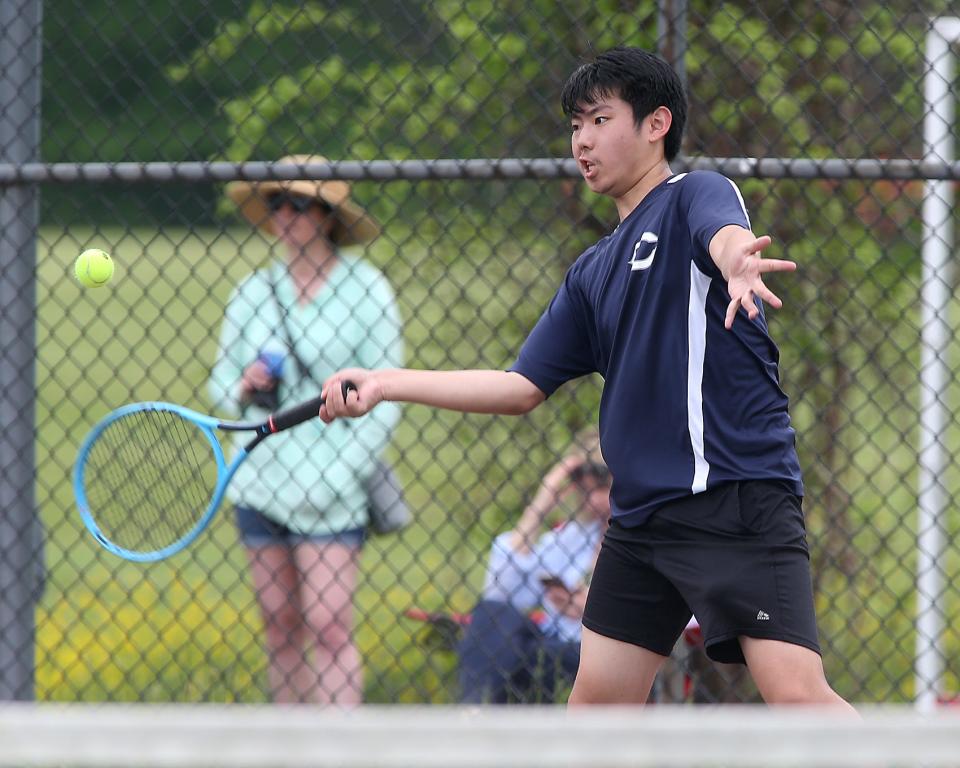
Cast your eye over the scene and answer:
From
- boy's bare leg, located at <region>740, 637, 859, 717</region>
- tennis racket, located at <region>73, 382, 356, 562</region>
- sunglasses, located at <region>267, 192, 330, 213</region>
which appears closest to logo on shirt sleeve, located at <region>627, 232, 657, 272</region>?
boy's bare leg, located at <region>740, 637, 859, 717</region>

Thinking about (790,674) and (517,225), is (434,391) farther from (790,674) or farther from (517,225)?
(517,225)

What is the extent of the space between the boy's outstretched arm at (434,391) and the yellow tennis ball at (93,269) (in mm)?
835

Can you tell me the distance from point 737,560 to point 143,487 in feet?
5.20

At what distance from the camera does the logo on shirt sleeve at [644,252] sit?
2.62 metres

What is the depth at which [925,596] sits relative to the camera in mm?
3889

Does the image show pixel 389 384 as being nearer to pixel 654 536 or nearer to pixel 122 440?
pixel 654 536

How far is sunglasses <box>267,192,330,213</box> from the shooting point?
12.9 ft

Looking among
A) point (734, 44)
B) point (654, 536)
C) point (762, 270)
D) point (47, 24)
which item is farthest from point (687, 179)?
point (47, 24)

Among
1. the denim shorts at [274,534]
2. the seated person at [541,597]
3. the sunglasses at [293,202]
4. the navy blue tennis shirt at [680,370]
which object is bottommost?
the seated person at [541,597]

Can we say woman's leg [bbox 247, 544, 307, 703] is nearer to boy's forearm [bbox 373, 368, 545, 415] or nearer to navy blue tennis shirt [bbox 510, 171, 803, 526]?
boy's forearm [bbox 373, 368, 545, 415]

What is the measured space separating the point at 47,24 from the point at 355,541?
294 cm

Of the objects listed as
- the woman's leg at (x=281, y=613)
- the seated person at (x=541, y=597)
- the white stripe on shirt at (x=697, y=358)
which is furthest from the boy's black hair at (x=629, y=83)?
the woman's leg at (x=281, y=613)

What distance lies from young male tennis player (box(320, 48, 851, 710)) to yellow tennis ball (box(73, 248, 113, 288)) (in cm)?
86

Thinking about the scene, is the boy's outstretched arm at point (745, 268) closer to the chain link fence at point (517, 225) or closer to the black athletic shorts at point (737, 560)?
the black athletic shorts at point (737, 560)
